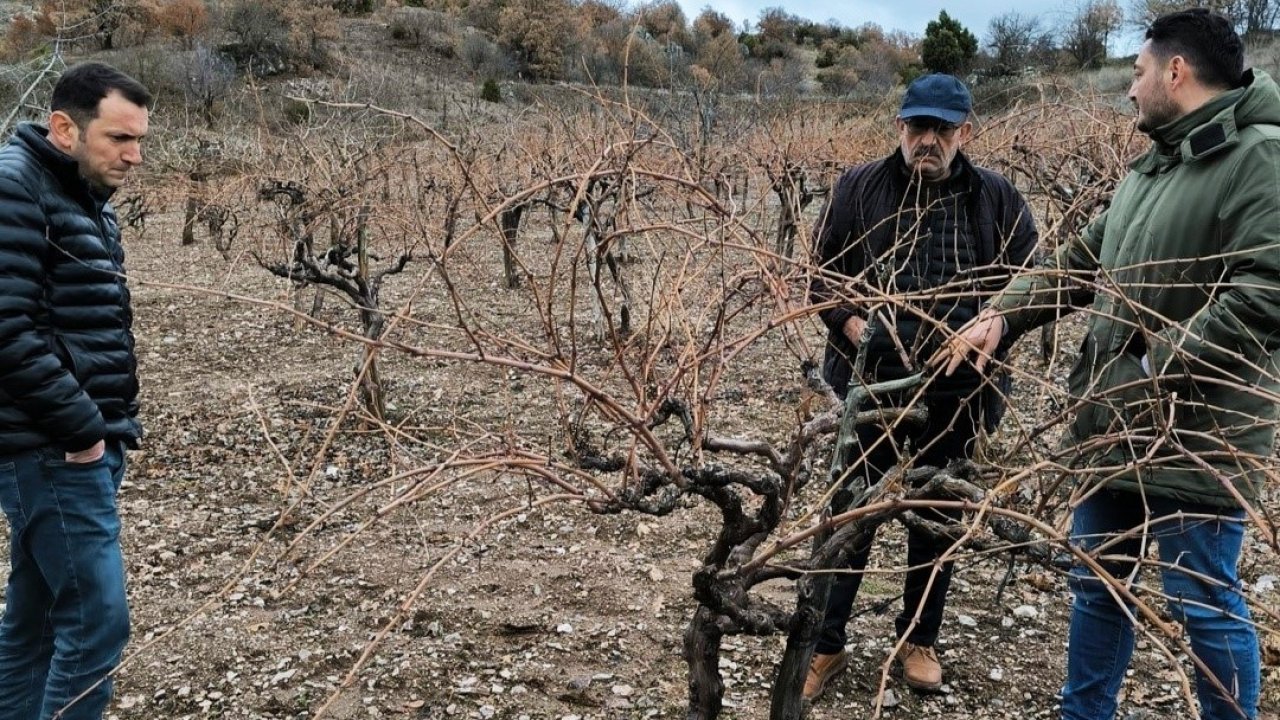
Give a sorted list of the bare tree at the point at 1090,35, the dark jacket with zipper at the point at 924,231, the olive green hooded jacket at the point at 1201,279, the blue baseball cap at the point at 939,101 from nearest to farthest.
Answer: the olive green hooded jacket at the point at 1201,279 → the blue baseball cap at the point at 939,101 → the dark jacket with zipper at the point at 924,231 → the bare tree at the point at 1090,35

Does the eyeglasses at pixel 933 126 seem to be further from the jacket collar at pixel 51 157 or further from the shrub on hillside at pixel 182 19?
the shrub on hillside at pixel 182 19

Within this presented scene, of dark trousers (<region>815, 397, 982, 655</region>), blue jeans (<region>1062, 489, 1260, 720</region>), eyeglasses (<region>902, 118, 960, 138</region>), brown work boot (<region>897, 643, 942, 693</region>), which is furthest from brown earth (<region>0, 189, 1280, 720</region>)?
eyeglasses (<region>902, 118, 960, 138</region>)

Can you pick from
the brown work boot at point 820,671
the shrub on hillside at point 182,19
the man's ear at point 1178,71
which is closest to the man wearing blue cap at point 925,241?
the brown work boot at point 820,671

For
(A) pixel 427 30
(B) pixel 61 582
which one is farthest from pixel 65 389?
(A) pixel 427 30

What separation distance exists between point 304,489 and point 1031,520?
1107 millimetres

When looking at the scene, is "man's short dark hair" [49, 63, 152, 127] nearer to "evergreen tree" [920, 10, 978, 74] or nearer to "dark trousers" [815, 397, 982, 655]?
"dark trousers" [815, 397, 982, 655]

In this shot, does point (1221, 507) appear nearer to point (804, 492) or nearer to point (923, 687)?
point (923, 687)

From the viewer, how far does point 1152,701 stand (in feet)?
9.74

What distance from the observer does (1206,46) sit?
1.98 meters

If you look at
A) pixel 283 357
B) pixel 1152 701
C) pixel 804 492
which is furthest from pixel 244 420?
pixel 1152 701

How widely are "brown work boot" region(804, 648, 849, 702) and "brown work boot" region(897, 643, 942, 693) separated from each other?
0.75 feet

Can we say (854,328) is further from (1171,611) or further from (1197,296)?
(1171,611)

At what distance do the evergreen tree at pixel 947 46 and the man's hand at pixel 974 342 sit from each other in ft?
108

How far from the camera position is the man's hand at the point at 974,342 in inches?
61.9
